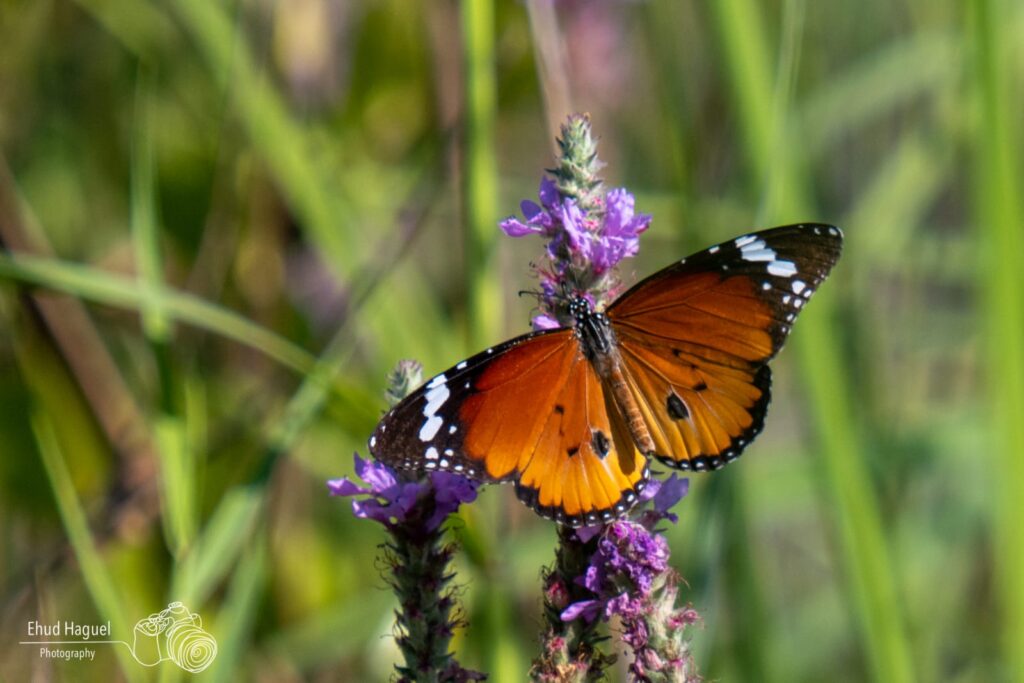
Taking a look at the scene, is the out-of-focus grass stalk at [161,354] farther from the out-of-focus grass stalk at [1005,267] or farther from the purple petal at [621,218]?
the out-of-focus grass stalk at [1005,267]

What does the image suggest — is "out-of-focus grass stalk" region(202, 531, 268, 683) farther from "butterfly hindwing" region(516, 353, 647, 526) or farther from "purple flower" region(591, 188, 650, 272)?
"purple flower" region(591, 188, 650, 272)

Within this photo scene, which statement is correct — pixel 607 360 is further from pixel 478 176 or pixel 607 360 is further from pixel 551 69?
pixel 551 69

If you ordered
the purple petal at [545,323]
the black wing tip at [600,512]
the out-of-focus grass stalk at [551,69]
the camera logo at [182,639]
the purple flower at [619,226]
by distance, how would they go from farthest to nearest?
the out-of-focus grass stalk at [551,69]
the camera logo at [182,639]
the purple petal at [545,323]
the purple flower at [619,226]
the black wing tip at [600,512]

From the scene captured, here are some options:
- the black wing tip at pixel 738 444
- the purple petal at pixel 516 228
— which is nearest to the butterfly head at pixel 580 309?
the purple petal at pixel 516 228

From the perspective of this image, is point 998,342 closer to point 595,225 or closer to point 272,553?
point 595,225

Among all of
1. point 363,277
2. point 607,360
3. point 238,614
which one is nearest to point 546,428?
point 607,360

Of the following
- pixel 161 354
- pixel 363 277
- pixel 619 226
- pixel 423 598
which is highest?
pixel 363 277

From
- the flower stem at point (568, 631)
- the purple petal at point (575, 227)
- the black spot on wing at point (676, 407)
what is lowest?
the flower stem at point (568, 631)
